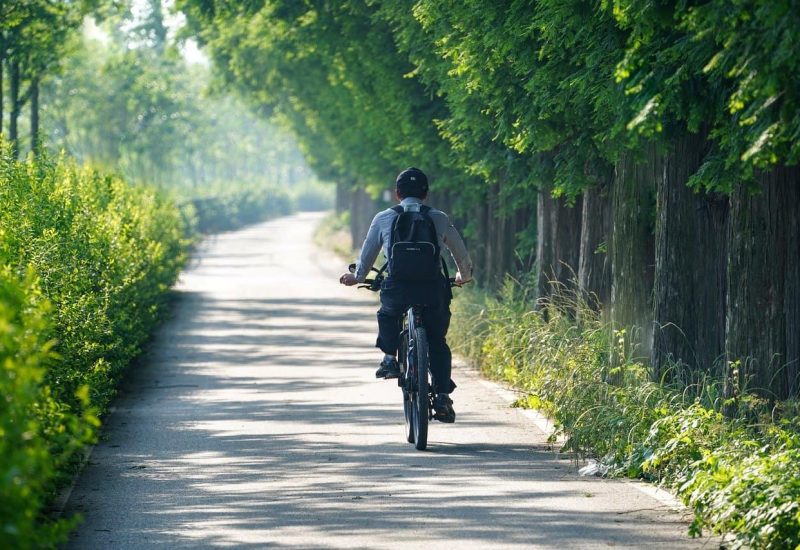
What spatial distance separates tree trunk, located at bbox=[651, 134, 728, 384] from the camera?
11.8m

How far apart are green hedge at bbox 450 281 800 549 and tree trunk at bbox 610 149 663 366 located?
192mm

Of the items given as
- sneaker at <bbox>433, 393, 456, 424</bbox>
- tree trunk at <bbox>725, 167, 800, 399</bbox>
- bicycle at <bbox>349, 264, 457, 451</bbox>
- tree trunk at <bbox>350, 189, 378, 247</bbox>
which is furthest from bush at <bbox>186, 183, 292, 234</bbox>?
tree trunk at <bbox>725, 167, 800, 399</bbox>

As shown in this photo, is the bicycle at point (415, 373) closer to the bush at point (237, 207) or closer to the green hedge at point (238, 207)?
the bush at point (237, 207)

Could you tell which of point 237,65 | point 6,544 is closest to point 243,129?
point 237,65

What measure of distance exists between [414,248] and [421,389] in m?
1.00

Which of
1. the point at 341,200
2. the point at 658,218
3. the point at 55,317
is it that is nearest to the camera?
the point at 55,317

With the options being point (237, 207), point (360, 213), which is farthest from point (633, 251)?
point (237, 207)

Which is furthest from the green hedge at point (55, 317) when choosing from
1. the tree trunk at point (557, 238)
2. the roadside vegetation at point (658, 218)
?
the tree trunk at point (557, 238)

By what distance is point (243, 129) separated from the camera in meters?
150

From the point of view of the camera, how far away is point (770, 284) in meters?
10.4

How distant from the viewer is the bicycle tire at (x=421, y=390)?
11023 mm

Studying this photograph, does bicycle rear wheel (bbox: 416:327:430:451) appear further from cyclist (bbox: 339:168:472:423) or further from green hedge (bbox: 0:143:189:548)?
green hedge (bbox: 0:143:189:548)

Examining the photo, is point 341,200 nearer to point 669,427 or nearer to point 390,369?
point 390,369

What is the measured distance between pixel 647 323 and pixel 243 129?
138m
